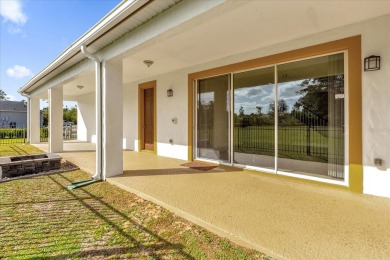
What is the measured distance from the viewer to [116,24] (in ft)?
13.0

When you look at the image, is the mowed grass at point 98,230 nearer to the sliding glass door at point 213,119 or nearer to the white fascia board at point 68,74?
the sliding glass door at point 213,119

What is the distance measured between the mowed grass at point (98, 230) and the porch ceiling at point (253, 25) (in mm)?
2860

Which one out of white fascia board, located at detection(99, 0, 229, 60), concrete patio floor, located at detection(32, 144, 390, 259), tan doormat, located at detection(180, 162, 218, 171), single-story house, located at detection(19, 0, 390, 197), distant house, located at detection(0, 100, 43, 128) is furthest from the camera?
distant house, located at detection(0, 100, 43, 128)

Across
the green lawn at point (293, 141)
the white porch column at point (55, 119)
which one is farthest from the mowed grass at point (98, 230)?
the white porch column at point (55, 119)

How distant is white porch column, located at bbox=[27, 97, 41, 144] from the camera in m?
12.2

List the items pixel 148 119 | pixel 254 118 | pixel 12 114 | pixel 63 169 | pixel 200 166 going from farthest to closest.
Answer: pixel 12 114, pixel 148 119, pixel 63 169, pixel 200 166, pixel 254 118

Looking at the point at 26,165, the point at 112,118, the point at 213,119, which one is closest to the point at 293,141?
the point at 213,119

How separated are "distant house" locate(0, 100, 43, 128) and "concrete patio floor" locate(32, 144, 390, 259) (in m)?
39.2

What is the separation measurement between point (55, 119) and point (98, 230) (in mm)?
7935

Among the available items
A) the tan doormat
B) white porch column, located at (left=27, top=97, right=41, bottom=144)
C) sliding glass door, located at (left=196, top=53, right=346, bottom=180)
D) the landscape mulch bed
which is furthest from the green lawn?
white porch column, located at (left=27, top=97, right=41, bottom=144)

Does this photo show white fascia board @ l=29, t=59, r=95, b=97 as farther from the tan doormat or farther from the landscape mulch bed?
the tan doormat

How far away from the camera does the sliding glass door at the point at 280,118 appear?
4207 mm

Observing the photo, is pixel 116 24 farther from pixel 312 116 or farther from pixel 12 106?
Answer: pixel 12 106

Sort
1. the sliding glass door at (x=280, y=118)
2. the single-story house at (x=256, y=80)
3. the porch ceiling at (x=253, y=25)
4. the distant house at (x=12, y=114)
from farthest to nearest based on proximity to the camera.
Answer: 1. the distant house at (x=12, y=114)
2. the sliding glass door at (x=280, y=118)
3. the single-story house at (x=256, y=80)
4. the porch ceiling at (x=253, y=25)
